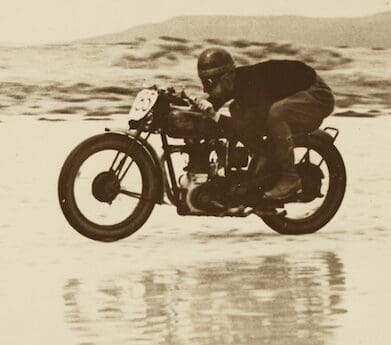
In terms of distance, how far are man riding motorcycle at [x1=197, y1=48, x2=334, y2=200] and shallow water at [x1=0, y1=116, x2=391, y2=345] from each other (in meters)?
0.41

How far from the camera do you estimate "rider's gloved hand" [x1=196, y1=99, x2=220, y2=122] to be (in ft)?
20.4

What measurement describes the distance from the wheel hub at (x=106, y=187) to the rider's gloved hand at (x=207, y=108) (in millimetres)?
460

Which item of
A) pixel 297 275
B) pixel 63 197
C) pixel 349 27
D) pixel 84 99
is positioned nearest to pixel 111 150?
pixel 63 197

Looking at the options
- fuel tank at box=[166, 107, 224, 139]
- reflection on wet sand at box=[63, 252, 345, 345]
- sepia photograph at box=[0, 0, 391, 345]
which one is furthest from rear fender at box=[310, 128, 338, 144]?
reflection on wet sand at box=[63, 252, 345, 345]

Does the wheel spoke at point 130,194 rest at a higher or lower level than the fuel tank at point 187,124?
lower

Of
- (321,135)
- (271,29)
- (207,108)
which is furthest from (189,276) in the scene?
(271,29)

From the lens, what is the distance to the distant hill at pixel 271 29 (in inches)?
319

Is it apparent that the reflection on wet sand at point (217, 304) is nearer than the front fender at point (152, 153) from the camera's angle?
Yes

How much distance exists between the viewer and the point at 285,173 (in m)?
6.39

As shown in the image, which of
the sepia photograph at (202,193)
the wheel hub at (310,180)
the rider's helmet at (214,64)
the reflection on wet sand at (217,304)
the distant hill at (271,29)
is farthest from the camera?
the distant hill at (271,29)

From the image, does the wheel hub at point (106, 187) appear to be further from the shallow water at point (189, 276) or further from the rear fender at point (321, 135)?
the rear fender at point (321, 135)

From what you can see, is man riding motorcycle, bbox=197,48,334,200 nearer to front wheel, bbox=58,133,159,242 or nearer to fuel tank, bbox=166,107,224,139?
fuel tank, bbox=166,107,224,139

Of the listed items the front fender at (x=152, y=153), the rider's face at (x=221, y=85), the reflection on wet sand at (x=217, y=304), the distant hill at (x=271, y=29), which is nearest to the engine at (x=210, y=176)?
the front fender at (x=152, y=153)

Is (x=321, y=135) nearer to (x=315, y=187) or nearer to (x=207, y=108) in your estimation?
(x=315, y=187)
